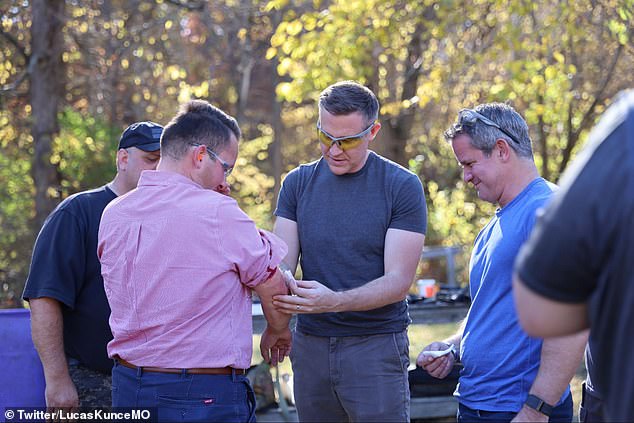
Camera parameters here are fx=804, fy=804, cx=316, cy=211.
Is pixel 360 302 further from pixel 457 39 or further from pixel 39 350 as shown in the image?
pixel 457 39

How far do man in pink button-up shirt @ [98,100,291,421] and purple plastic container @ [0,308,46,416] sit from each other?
35.7 inches

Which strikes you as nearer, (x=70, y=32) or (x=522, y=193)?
(x=522, y=193)

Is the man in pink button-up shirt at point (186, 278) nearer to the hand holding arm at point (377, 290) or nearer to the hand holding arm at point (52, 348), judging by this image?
the hand holding arm at point (377, 290)

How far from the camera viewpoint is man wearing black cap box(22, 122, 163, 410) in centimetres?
365

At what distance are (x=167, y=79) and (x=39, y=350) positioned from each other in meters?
13.6

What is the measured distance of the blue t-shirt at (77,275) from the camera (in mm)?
3656

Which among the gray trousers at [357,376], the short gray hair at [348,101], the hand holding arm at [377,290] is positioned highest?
the short gray hair at [348,101]

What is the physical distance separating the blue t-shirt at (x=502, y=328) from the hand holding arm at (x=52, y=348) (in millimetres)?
1822

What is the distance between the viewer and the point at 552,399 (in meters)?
2.86

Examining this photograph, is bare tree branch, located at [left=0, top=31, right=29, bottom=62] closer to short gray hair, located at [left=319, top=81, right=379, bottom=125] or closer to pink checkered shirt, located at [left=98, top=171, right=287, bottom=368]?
short gray hair, located at [left=319, top=81, right=379, bottom=125]

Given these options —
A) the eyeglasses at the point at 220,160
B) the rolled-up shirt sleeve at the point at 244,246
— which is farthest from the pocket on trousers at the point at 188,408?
the eyeglasses at the point at 220,160

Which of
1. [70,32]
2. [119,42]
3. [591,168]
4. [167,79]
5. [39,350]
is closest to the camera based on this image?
[591,168]

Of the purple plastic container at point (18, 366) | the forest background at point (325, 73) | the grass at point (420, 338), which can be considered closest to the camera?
the purple plastic container at point (18, 366)

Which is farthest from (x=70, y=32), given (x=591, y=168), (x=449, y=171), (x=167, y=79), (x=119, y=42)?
(x=591, y=168)
